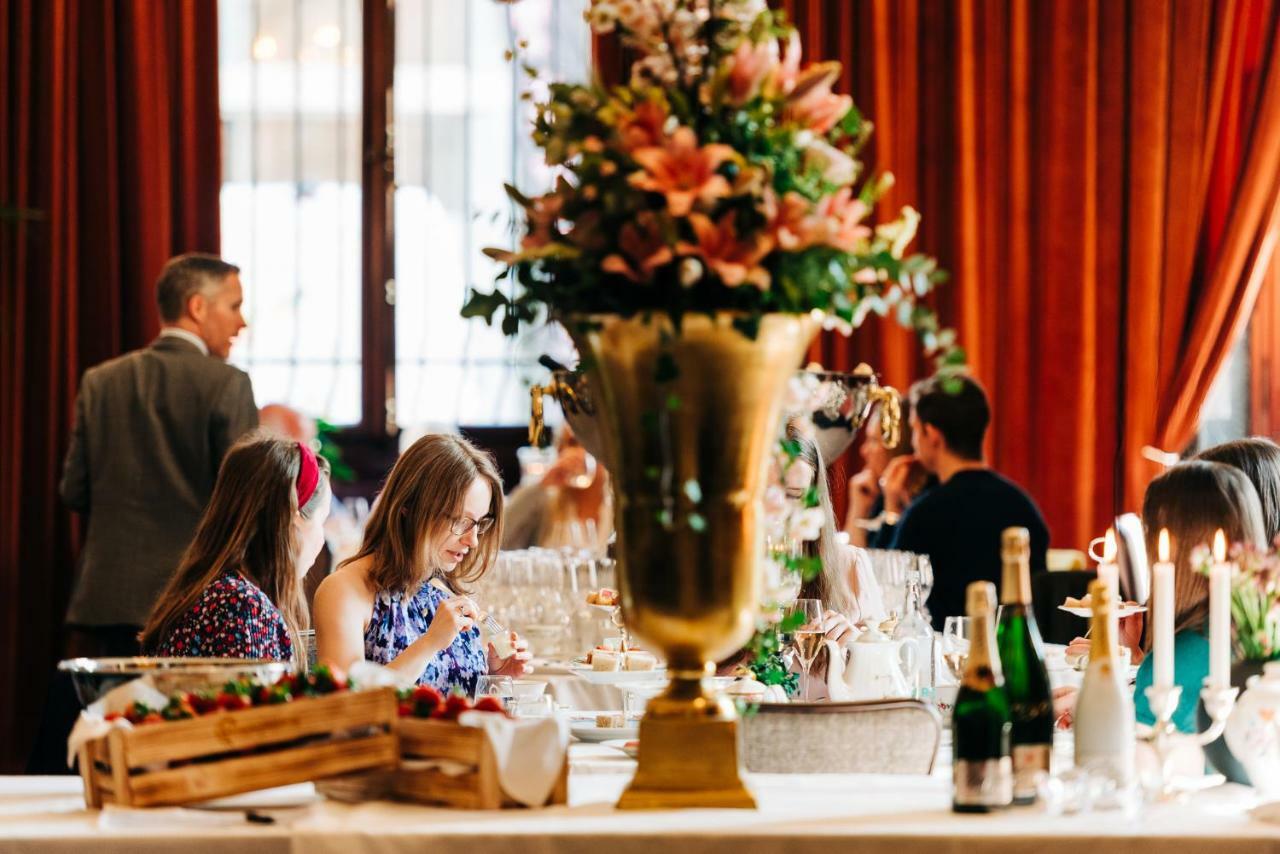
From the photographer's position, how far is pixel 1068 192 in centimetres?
582

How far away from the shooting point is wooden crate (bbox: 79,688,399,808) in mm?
1555

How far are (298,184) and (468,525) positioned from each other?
3.15 meters

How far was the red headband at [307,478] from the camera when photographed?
3.14m

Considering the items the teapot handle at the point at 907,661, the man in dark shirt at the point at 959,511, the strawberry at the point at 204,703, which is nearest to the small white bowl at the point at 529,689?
the teapot handle at the point at 907,661

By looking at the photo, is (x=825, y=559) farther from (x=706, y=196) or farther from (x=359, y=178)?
(x=359, y=178)

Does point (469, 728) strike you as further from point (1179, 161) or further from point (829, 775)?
point (1179, 161)

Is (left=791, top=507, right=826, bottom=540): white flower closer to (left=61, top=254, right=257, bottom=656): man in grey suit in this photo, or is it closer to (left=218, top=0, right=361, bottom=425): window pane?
(left=61, top=254, right=257, bottom=656): man in grey suit

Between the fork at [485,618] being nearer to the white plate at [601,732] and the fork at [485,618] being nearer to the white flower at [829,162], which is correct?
the white plate at [601,732]

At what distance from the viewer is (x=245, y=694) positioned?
64.3 inches

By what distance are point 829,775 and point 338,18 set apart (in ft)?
15.6

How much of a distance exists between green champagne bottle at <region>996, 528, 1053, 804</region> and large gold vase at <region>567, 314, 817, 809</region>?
258mm

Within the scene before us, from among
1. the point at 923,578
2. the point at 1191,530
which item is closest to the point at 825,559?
the point at 923,578

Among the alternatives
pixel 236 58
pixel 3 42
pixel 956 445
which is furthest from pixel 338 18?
pixel 956 445

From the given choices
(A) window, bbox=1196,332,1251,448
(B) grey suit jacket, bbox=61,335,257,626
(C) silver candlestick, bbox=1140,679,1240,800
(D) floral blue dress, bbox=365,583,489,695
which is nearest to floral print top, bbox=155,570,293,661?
(D) floral blue dress, bbox=365,583,489,695
